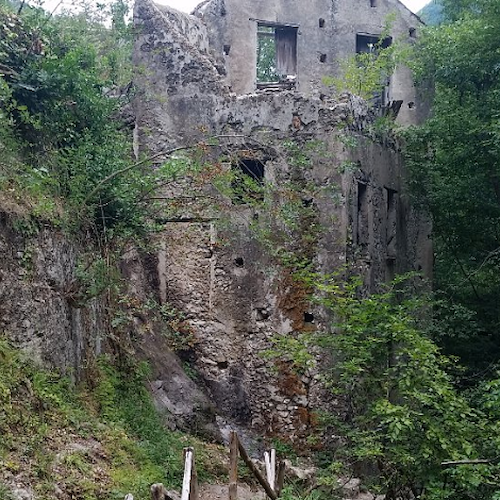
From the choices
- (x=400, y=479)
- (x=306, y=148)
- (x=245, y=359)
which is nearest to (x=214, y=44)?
(x=306, y=148)

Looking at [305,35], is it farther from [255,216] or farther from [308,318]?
[308,318]

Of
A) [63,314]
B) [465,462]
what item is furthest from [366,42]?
[465,462]

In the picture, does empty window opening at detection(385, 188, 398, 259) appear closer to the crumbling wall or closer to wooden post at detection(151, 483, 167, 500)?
the crumbling wall

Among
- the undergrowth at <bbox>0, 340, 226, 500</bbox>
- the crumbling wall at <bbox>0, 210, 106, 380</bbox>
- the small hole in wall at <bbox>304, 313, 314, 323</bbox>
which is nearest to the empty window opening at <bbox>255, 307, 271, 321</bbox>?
the small hole in wall at <bbox>304, 313, 314, 323</bbox>

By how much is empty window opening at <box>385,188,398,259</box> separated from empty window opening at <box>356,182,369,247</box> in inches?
46.5

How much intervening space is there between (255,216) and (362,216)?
2.10 m

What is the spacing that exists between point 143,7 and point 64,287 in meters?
6.80

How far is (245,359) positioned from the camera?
11.9 m

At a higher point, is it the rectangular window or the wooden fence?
the rectangular window

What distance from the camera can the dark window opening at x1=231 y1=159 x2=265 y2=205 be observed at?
10398 mm

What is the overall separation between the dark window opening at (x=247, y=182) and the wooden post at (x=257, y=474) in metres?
4.08

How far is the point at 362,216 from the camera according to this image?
12.6 m

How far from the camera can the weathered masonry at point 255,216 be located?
38.1 feet

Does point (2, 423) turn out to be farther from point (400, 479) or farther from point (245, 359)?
point (245, 359)
